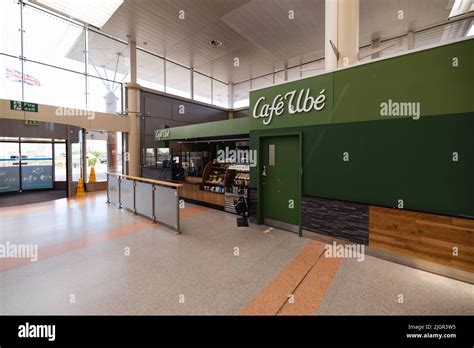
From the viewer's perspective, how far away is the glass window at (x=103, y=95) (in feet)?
31.0

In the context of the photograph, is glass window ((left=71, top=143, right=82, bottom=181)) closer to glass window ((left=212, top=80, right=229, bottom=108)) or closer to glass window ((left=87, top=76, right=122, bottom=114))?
glass window ((left=87, top=76, right=122, bottom=114))

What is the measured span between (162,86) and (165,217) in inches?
374

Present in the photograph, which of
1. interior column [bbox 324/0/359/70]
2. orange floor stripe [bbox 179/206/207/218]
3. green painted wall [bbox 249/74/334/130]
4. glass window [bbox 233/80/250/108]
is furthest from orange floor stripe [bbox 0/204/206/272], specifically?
glass window [bbox 233/80/250/108]

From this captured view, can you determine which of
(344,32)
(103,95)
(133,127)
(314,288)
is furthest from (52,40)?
(314,288)

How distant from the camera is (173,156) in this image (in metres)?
8.95

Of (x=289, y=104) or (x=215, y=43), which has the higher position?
(x=215, y=43)

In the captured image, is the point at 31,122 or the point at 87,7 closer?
the point at 87,7

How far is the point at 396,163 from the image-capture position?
3.39 metres

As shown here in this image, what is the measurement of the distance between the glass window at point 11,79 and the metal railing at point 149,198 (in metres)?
4.37

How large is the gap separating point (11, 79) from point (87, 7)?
3611mm

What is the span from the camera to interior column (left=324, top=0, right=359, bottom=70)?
4.32 metres

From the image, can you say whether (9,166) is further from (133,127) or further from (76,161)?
(133,127)

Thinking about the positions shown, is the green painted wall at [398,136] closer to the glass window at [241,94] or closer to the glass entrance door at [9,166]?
the glass entrance door at [9,166]

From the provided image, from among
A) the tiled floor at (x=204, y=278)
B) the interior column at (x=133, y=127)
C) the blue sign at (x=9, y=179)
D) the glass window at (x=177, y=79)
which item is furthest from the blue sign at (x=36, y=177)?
the glass window at (x=177, y=79)
